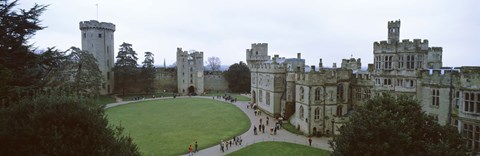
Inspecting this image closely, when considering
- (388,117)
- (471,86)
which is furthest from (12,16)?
(471,86)

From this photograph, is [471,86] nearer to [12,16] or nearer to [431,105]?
[431,105]

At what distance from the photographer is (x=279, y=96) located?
45844 mm

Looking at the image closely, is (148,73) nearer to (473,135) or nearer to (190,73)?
(190,73)

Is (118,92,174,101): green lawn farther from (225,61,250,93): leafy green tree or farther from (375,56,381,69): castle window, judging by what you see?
(375,56,381,69): castle window

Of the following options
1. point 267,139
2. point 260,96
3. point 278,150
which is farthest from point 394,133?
point 260,96

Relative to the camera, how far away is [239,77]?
3019 inches

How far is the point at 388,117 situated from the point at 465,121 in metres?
7.03

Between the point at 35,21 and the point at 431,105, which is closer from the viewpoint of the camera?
the point at 35,21

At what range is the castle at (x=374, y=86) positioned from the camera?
20578mm

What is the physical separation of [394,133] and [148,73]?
61692 millimetres

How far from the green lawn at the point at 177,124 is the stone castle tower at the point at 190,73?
2092cm

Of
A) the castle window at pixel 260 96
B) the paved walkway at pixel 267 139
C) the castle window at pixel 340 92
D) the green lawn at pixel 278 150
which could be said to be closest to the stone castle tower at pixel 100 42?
the castle window at pixel 260 96

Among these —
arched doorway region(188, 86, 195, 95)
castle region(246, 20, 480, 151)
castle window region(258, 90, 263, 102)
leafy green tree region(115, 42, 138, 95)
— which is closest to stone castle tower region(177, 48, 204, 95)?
arched doorway region(188, 86, 195, 95)

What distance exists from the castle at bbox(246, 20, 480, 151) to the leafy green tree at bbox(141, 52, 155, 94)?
1077 inches
